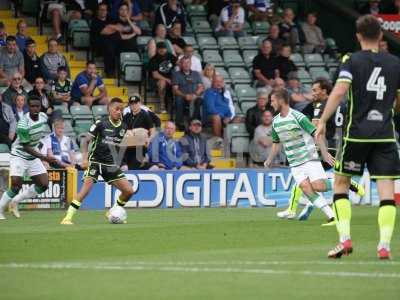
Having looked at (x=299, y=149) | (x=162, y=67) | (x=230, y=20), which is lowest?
(x=299, y=149)

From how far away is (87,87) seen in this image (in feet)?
78.9

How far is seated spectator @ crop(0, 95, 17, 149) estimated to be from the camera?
2209cm

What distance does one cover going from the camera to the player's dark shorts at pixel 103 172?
59.1 ft

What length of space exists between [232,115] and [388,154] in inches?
531

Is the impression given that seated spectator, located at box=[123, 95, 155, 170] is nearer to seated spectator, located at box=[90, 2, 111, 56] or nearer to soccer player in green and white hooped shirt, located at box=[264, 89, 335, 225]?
seated spectator, located at box=[90, 2, 111, 56]

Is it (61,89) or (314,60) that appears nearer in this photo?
(61,89)

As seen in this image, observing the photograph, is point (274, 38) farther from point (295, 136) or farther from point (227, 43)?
point (295, 136)

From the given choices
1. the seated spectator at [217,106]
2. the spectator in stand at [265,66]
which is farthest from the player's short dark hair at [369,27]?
the spectator in stand at [265,66]

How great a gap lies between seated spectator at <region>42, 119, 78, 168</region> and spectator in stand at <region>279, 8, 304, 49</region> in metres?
7.71

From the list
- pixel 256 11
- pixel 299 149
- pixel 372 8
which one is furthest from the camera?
pixel 372 8

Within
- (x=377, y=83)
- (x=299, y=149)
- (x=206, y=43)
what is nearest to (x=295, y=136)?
(x=299, y=149)

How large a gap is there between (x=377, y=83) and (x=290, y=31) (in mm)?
16894

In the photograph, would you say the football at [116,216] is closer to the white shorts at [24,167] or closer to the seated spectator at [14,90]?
the white shorts at [24,167]

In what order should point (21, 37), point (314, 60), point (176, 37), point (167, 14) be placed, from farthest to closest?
point (314, 60), point (167, 14), point (176, 37), point (21, 37)
